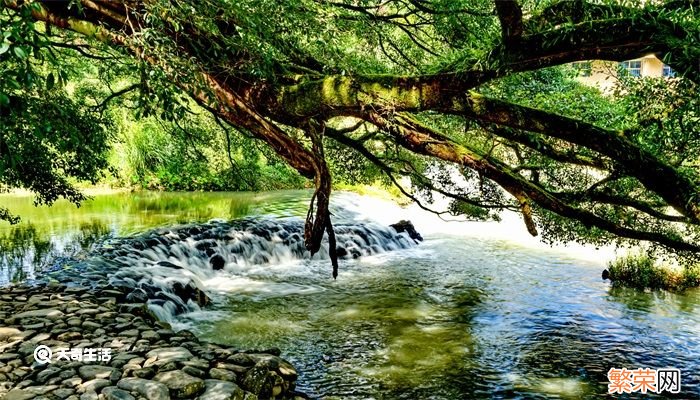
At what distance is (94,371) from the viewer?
13.6 ft

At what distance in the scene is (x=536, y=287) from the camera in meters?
9.40

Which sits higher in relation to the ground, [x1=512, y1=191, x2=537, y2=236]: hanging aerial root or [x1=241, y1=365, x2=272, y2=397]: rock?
[x1=512, y1=191, x2=537, y2=236]: hanging aerial root

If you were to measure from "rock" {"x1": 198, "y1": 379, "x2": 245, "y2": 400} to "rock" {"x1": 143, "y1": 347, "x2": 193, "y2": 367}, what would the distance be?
0.50 meters

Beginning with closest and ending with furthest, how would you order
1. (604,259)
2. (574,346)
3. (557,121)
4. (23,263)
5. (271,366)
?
(557,121) → (271,366) → (574,346) → (23,263) → (604,259)

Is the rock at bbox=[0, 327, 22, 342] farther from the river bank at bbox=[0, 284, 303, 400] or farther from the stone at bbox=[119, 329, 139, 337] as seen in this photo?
the stone at bbox=[119, 329, 139, 337]

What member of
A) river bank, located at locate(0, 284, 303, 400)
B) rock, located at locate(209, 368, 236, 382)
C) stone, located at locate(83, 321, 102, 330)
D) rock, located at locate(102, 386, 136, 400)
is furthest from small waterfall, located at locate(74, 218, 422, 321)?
rock, located at locate(102, 386, 136, 400)

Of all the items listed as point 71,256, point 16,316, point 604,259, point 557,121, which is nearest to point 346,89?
point 557,121

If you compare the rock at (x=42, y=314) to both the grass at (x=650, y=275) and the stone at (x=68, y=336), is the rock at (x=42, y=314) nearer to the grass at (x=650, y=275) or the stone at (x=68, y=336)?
the stone at (x=68, y=336)

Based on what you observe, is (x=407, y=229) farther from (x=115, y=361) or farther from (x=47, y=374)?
(x=47, y=374)

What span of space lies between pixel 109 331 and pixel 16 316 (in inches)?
41.2

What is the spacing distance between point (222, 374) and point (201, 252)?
658 cm

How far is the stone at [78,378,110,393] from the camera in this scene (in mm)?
3834

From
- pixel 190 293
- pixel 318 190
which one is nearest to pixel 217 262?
pixel 190 293

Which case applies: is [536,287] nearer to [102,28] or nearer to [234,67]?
[234,67]
